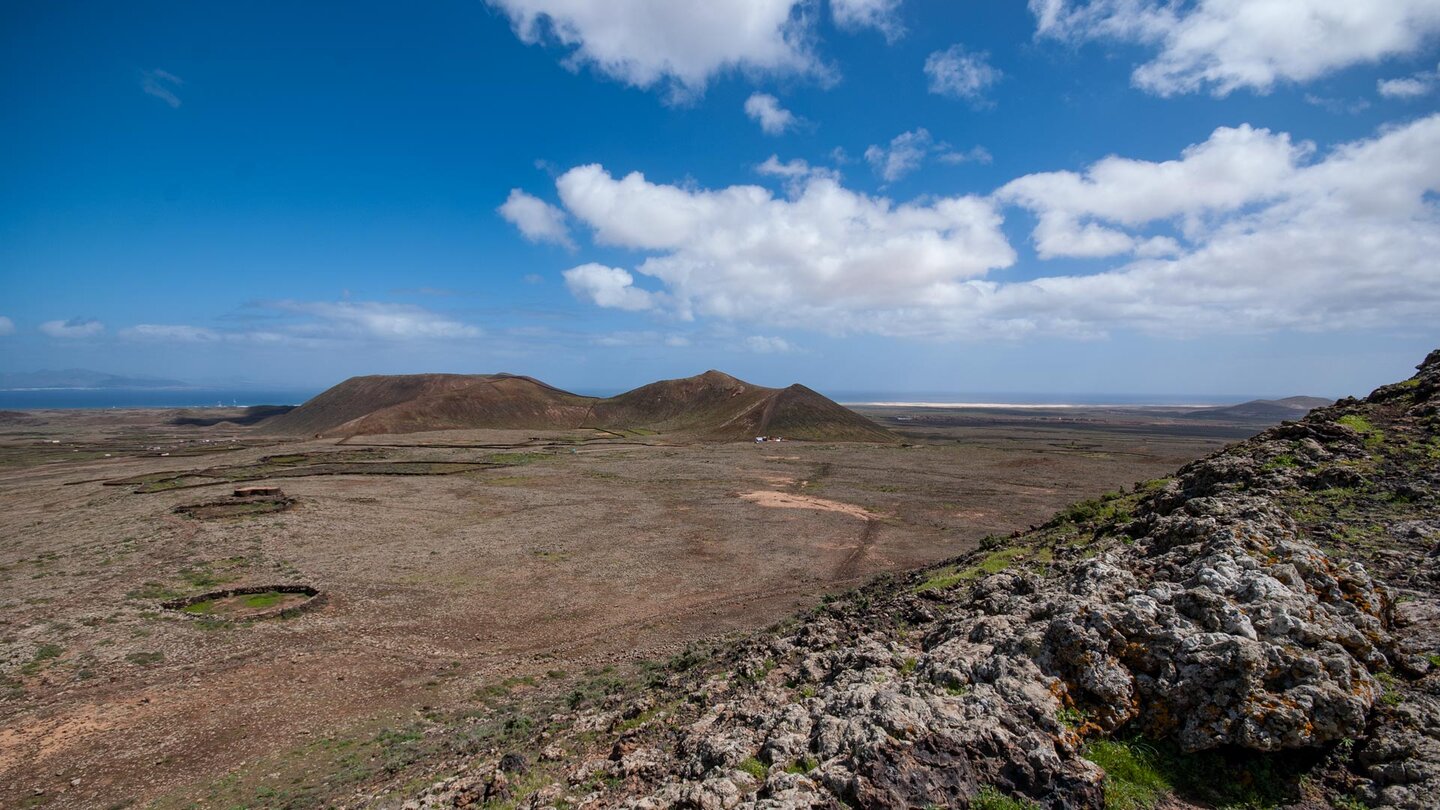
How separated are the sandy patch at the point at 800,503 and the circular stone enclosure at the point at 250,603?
31347 millimetres

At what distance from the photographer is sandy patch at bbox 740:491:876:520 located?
45375 mm

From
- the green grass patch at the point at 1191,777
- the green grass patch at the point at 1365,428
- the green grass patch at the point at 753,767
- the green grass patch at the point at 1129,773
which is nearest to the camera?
the green grass patch at the point at 1191,777

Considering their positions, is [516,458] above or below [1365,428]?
below

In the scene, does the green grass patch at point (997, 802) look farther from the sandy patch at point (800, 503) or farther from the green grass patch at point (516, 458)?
the green grass patch at point (516, 458)

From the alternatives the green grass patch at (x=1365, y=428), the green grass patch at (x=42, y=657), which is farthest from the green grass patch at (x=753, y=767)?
the green grass patch at (x=42, y=657)

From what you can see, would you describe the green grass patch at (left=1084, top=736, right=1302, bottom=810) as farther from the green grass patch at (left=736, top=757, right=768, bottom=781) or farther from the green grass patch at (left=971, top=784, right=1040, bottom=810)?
the green grass patch at (left=736, top=757, right=768, bottom=781)

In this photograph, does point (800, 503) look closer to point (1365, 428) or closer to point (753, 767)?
point (1365, 428)

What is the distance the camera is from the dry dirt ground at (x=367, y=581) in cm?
1497

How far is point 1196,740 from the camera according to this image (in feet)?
24.3

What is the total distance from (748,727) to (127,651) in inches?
911

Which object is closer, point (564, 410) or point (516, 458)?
point (516, 458)

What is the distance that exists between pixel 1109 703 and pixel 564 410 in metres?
138

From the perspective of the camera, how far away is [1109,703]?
8281mm

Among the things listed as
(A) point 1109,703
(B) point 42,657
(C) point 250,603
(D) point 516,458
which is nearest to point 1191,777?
(A) point 1109,703
